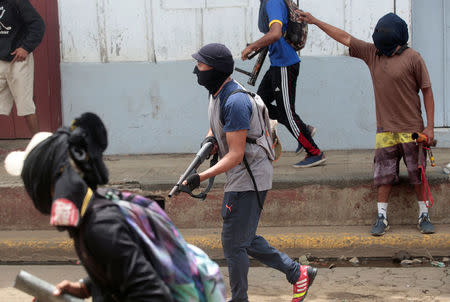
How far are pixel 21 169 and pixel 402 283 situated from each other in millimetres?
3467

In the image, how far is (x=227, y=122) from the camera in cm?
403

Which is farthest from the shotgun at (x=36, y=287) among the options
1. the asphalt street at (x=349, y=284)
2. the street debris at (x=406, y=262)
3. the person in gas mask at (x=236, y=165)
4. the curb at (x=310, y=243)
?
the street debris at (x=406, y=262)

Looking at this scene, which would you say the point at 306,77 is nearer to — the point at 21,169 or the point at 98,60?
the point at 98,60

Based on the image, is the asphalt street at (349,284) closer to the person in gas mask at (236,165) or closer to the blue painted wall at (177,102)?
the person in gas mask at (236,165)

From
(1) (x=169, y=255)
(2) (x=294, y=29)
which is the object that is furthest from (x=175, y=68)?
(1) (x=169, y=255)

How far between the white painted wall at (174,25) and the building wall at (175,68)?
0.01 meters

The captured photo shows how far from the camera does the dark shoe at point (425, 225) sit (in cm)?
572

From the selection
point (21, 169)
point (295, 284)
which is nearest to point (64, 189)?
point (21, 169)

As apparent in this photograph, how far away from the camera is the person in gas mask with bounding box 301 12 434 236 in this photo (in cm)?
548

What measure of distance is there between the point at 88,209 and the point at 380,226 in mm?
3885

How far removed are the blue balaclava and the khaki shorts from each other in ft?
11.6

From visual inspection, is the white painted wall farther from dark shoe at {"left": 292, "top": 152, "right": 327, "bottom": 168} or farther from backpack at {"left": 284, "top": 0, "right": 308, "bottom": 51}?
dark shoe at {"left": 292, "top": 152, "right": 327, "bottom": 168}

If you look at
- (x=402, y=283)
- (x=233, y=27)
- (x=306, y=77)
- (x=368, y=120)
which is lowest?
(x=402, y=283)

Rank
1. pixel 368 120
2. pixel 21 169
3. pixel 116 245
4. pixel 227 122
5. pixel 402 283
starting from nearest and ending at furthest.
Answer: pixel 116 245, pixel 21 169, pixel 227 122, pixel 402 283, pixel 368 120
